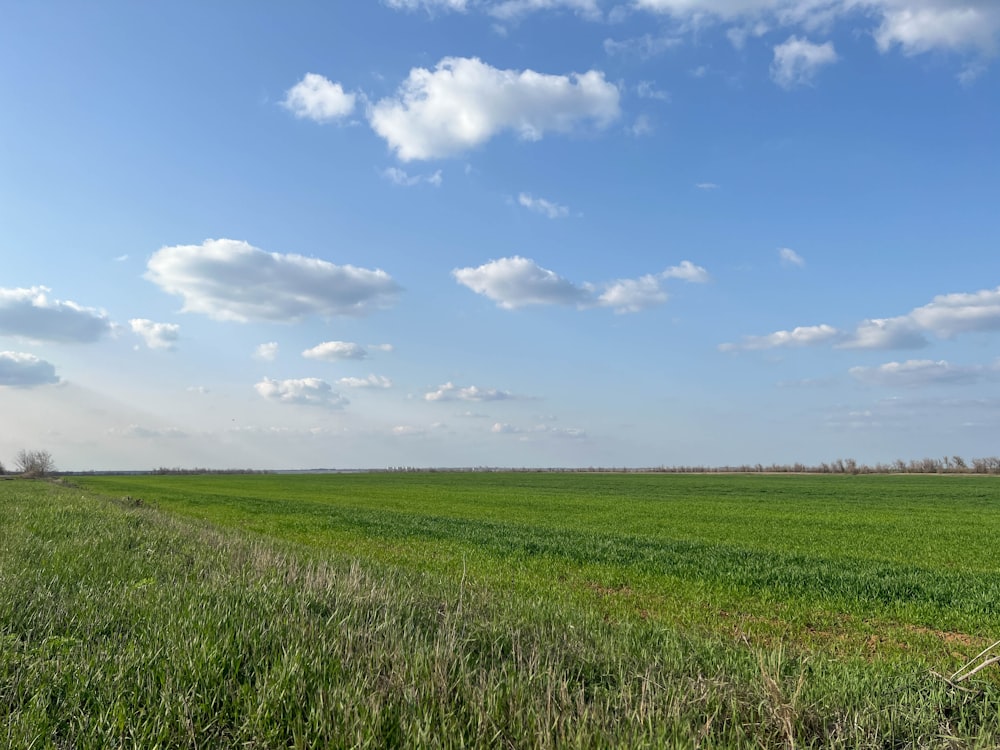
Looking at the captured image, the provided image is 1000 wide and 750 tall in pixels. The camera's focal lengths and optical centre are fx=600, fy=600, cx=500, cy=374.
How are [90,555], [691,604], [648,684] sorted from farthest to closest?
1. [691,604]
2. [90,555]
3. [648,684]

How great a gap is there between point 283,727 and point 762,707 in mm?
3376

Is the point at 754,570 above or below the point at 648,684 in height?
below

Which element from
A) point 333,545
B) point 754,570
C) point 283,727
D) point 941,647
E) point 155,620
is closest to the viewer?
point 283,727

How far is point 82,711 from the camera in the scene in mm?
4023

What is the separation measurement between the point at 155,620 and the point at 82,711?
163 centimetres

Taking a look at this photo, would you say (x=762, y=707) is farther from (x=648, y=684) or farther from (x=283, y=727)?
(x=283, y=727)

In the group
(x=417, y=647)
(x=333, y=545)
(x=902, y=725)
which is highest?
(x=417, y=647)

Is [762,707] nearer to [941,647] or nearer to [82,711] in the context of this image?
[82,711]

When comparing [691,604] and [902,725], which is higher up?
[902,725]

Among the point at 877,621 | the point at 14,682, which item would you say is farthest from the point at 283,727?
the point at 877,621

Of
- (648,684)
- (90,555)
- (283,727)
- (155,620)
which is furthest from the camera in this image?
(90,555)

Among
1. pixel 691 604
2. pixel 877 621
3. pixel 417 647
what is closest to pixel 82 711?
pixel 417 647

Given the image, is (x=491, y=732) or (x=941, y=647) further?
(x=941, y=647)

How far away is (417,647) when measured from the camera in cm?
495
